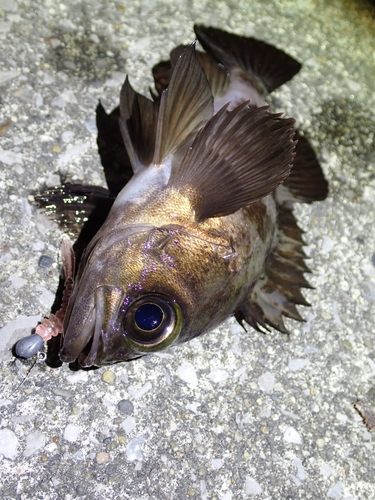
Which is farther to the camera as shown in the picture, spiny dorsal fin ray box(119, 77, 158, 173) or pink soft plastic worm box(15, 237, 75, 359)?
spiny dorsal fin ray box(119, 77, 158, 173)

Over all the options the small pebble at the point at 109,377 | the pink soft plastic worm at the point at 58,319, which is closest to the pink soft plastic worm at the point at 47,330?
the pink soft plastic worm at the point at 58,319

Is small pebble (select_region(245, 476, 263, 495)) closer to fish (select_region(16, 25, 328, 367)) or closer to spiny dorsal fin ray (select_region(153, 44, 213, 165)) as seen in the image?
fish (select_region(16, 25, 328, 367))

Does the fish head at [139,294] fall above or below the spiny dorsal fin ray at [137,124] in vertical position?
below

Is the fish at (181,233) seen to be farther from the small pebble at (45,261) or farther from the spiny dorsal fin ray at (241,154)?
the small pebble at (45,261)

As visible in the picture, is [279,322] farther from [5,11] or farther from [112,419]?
[5,11]

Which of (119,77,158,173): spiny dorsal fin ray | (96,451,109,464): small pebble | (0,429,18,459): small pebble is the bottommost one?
(0,429,18,459): small pebble

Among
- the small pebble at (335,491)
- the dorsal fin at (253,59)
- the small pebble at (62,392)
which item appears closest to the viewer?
the small pebble at (62,392)

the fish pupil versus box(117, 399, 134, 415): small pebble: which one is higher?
the fish pupil

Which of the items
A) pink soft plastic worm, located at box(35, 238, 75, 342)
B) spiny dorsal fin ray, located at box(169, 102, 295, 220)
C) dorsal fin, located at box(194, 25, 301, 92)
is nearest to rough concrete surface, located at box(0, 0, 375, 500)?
pink soft plastic worm, located at box(35, 238, 75, 342)
